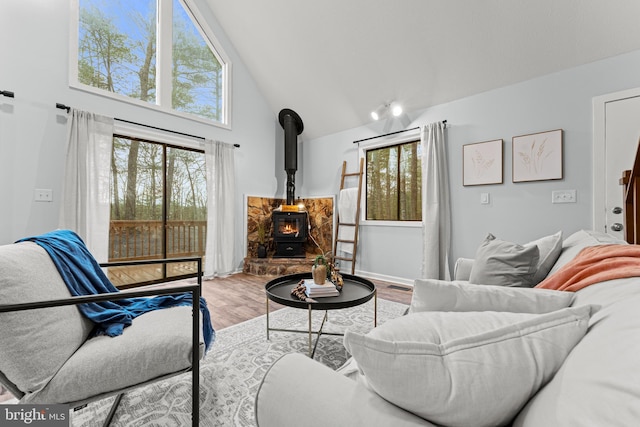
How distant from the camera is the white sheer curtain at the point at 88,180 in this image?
117 inches

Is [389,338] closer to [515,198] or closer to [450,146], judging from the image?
[515,198]

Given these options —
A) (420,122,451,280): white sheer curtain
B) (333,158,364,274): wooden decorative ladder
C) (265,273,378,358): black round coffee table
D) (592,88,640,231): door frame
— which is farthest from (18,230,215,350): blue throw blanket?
(592,88,640,231): door frame

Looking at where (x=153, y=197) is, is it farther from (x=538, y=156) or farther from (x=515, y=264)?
(x=538, y=156)

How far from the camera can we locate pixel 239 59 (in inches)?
184

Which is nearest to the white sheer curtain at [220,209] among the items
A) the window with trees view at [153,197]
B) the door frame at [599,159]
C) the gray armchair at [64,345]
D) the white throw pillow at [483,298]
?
the window with trees view at [153,197]

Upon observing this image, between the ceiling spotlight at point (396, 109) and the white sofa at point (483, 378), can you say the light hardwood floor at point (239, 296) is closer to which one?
the white sofa at point (483, 378)

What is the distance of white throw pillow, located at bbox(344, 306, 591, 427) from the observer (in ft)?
1.64

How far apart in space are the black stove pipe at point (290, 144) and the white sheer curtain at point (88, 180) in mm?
2483

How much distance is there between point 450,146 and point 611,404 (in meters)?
3.67

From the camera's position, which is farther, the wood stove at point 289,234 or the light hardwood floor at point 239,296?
the wood stove at point 289,234

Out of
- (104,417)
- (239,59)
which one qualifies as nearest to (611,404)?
(104,417)

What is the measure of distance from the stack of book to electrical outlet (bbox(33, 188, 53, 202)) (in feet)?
9.55

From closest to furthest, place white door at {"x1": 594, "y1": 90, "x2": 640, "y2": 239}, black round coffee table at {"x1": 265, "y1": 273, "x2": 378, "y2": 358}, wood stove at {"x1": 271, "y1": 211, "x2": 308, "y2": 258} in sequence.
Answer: black round coffee table at {"x1": 265, "y1": 273, "x2": 378, "y2": 358} < white door at {"x1": 594, "y1": 90, "x2": 640, "y2": 239} < wood stove at {"x1": 271, "y1": 211, "x2": 308, "y2": 258}

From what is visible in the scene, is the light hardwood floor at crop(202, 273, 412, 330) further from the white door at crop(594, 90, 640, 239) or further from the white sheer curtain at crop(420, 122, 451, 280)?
the white door at crop(594, 90, 640, 239)
